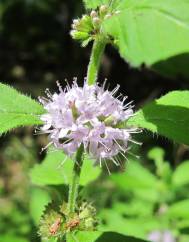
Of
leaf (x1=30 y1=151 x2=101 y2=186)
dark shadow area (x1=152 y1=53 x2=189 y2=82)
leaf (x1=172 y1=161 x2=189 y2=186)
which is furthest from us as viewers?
dark shadow area (x1=152 y1=53 x2=189 y2=82)

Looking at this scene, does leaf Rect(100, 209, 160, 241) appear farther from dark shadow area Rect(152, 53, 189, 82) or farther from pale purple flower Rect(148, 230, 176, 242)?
dark shadow area Rect(152, 53, 189, 82)

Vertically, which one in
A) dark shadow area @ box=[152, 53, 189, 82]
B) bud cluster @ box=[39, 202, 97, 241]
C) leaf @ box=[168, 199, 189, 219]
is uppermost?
dark shadow area @ box=[152, 53, 189, 82]

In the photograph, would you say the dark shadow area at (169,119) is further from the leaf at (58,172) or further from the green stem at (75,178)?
the leaf at (58,172)

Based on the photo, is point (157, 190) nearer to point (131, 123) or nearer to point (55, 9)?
point (131, 123)

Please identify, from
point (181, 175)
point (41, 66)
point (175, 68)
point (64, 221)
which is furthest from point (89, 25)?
point (41, 66)

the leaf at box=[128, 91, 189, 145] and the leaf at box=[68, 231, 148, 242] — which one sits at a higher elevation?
the leaf at box=[128, 91, 189, 145]

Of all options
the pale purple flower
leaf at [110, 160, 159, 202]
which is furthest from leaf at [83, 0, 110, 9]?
the pale purple flower
